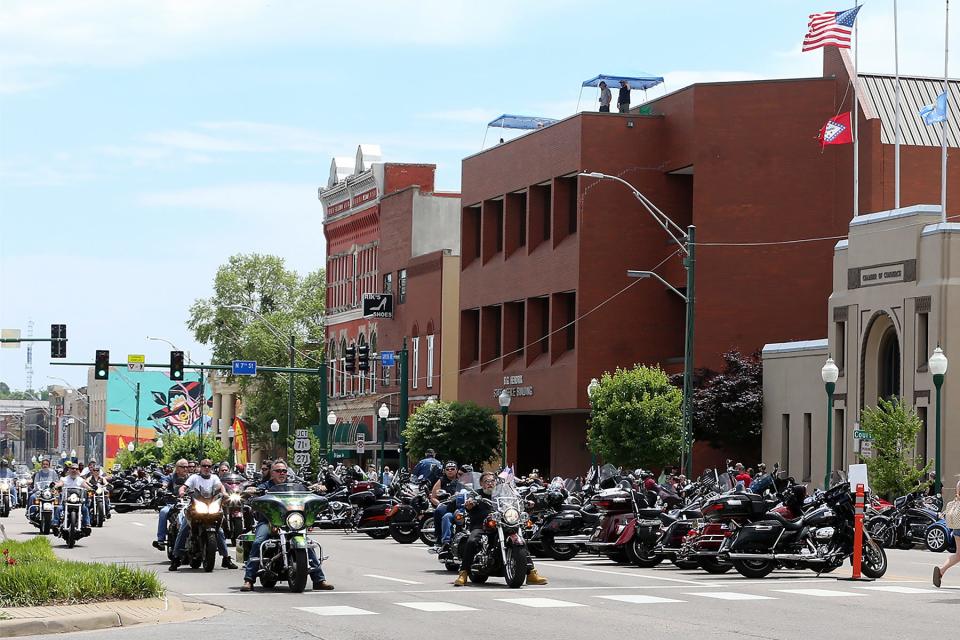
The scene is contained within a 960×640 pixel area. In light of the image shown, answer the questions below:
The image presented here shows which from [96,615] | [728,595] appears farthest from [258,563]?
[728,595]

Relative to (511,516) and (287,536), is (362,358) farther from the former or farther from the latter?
(287,536)

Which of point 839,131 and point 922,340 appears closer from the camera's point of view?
point 922,340

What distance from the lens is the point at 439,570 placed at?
85.8 feet

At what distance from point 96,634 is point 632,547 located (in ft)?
42.4


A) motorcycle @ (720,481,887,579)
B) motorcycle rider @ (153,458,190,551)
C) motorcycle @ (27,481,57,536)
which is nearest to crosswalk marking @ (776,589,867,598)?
motorcycle @ (720,481,887,579)

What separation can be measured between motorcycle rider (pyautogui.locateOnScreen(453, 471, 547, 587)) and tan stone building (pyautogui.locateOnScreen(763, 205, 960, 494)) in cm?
1798

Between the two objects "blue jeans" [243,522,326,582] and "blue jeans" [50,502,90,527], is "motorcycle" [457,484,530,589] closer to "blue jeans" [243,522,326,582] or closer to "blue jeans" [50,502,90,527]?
"blue jeans" [243,522,326,582]

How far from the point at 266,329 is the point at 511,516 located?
288 feet

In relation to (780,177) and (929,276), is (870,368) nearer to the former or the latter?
(929,276)

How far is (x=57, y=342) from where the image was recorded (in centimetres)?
6053

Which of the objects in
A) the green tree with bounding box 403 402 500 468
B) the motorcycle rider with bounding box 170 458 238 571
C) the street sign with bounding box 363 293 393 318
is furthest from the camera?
the street sign with bounding box 363 293 393 318

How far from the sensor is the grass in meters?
17.6

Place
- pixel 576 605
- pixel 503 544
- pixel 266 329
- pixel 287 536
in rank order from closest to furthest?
pixel 576 605, pixel 287 536, pixel 503 544, pixel 266 329

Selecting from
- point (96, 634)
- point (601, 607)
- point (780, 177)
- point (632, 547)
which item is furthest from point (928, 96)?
point (96, 634)
